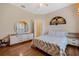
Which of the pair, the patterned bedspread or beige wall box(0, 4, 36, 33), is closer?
beige wall box(0, 4, 36, 33)

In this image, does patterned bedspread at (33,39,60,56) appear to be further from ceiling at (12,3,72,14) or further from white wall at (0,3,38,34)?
ceiling at (12,3,72,14)

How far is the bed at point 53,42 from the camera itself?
61.6 inches

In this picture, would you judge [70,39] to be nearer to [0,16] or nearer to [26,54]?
[26,54]

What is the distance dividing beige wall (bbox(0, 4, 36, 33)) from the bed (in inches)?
15.6

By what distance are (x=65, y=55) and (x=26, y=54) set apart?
65 centimetres

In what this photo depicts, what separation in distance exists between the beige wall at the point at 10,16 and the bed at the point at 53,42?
396 millimetres

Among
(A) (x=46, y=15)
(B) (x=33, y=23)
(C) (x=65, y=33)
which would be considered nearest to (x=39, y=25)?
(B) (x=33, y=23)

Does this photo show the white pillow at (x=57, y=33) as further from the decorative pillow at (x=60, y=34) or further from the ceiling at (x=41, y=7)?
the ceiling at (x=41, y=7)

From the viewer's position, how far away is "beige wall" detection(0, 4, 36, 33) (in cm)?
152

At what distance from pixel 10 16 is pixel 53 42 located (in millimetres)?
940

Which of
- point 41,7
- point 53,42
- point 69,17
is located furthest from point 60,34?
point 41,7

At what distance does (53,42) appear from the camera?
1666mm

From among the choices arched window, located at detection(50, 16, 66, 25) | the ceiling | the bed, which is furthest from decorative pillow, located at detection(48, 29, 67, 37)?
the ceiling

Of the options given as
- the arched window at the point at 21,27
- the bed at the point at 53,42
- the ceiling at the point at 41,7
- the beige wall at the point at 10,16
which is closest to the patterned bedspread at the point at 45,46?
the bed at the point at 53,42
